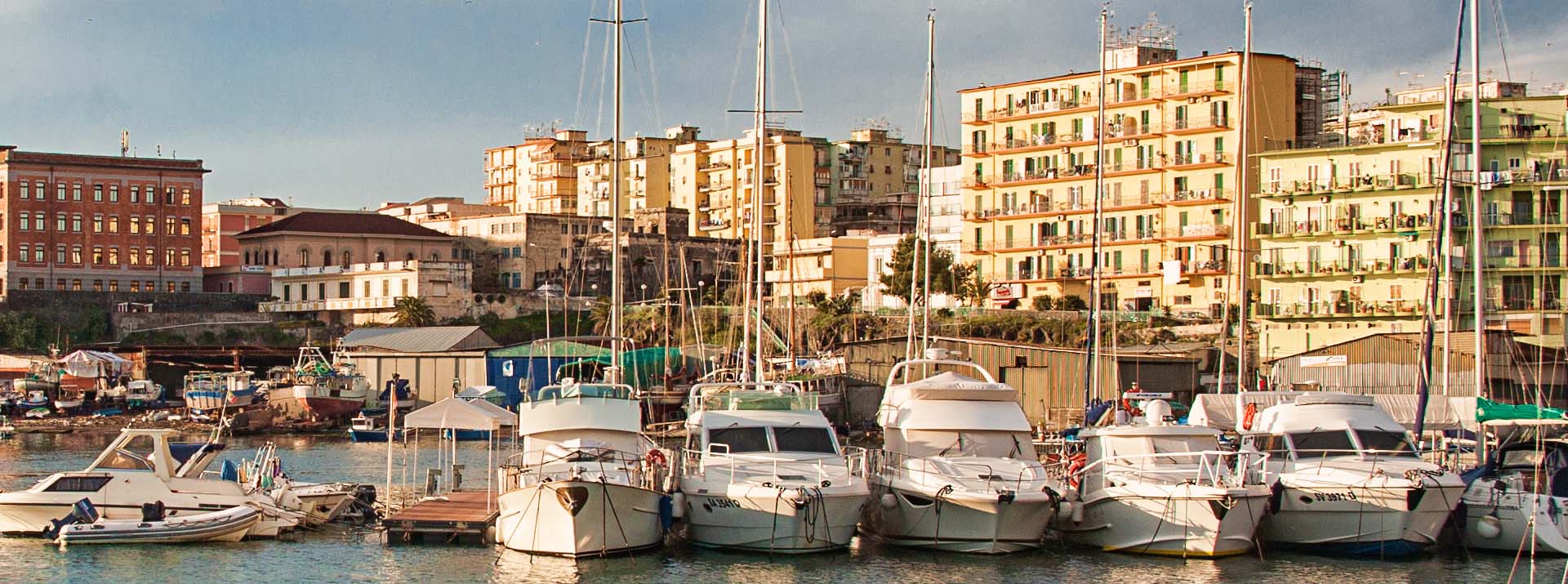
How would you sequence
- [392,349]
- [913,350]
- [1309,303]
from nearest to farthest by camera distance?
[913,350], [1309,303], [392,349]

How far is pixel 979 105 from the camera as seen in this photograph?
10512 centimetres

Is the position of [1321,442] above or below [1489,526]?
above

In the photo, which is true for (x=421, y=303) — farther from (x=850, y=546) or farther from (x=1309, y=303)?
(x=850, y=546)

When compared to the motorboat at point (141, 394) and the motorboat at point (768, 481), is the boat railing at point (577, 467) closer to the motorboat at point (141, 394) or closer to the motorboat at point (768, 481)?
the motorboat at point (768, 481)

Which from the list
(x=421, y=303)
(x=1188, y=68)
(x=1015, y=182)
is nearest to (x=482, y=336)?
(x=421, y=303)

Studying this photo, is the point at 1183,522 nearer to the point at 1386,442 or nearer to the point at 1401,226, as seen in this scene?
the point at 1386,442

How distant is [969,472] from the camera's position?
1379 inches

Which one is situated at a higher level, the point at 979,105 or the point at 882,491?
the point at 979,105

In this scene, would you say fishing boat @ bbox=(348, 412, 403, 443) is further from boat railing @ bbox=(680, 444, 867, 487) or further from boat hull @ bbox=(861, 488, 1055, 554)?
boat hull @ bbox=(861, 488, 1055, 554)

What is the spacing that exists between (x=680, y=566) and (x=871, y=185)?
103349 mm

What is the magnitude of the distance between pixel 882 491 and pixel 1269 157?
5134 cm

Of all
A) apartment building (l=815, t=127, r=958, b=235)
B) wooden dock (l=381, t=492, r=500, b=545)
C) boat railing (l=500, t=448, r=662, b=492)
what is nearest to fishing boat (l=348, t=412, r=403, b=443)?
wooden dock (l=381, t=492, r=500, b=545)

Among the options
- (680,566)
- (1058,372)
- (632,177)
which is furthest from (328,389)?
(632,177)

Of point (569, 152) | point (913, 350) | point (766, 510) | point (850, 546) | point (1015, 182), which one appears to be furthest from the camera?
point (569, 152)
